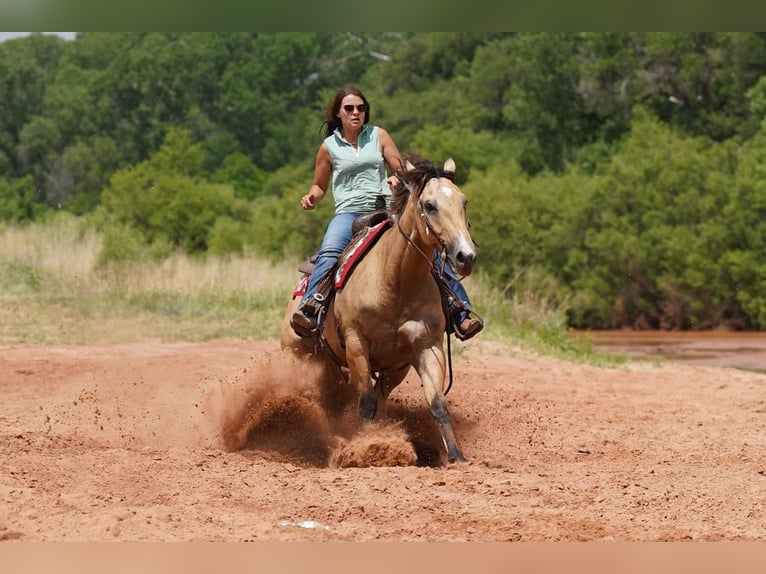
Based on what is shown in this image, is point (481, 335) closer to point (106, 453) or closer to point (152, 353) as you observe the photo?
point (152, 353)

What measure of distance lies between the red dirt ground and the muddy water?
3.99 m

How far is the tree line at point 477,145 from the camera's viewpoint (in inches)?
1006

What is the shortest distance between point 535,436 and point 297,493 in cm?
333

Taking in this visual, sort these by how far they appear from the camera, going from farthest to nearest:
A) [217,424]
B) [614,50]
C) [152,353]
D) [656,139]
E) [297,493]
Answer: [614,50]
[656,139]
[152,353]
[217,424]
[297,493]

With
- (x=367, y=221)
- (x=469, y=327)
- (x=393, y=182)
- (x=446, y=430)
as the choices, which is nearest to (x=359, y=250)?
(x=367, y=221)

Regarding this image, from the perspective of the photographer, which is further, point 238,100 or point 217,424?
point 238,100

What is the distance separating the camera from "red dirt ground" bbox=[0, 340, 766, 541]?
6.18m

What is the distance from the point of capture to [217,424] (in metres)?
9.62

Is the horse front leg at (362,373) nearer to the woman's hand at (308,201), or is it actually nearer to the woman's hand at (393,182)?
the woman's hand at (393,182)

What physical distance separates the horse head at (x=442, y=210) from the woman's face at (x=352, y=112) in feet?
3.11

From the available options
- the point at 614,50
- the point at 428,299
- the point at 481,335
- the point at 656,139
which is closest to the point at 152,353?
the point at 481,335

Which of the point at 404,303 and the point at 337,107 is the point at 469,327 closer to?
the point at 404,303

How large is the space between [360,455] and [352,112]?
2.36 meters
